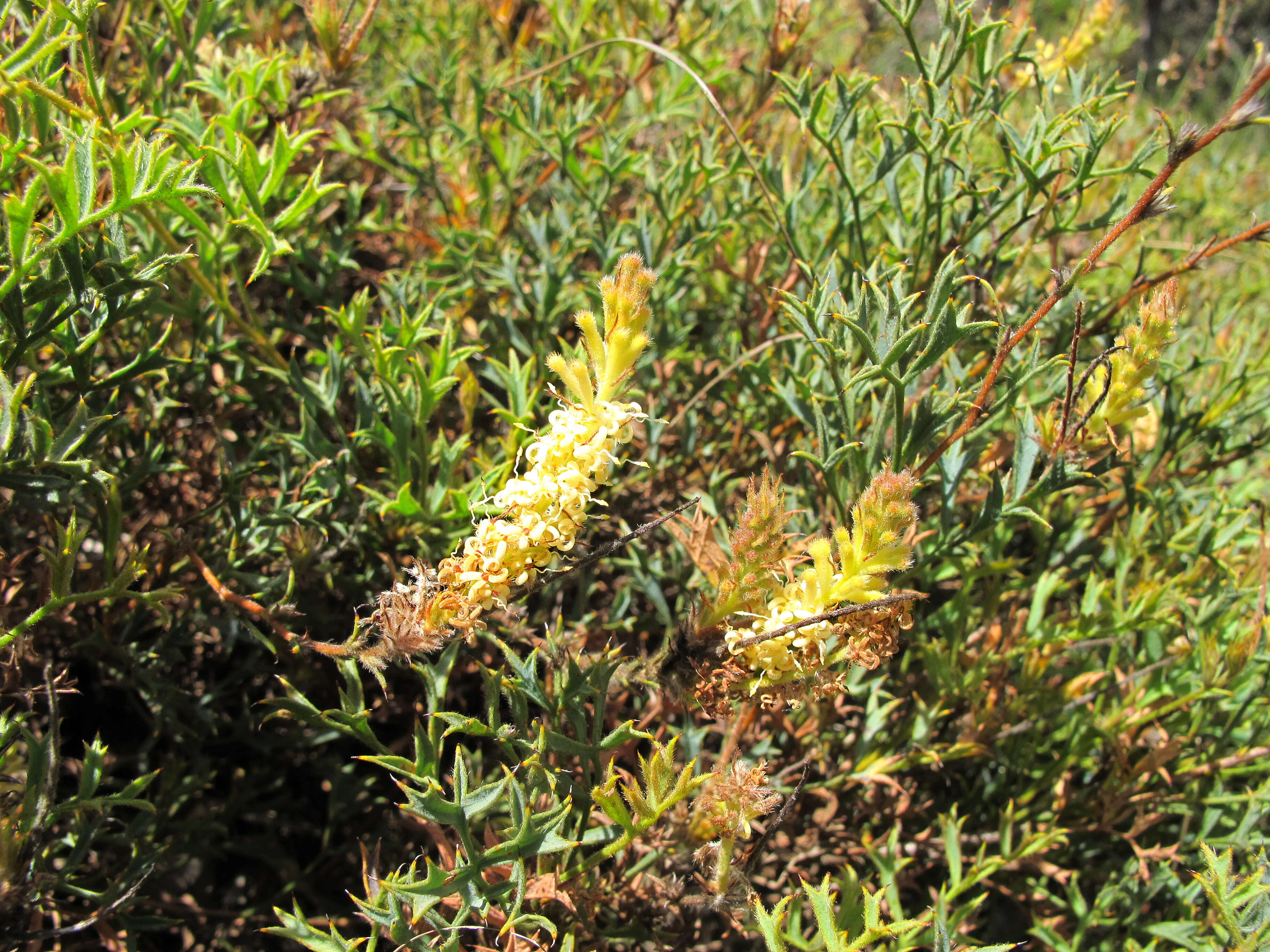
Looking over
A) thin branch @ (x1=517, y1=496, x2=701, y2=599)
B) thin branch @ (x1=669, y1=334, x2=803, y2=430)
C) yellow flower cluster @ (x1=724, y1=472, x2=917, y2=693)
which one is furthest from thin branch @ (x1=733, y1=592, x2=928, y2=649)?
thin branch @ (x1=669, y1=334, x2=803, y2=430)

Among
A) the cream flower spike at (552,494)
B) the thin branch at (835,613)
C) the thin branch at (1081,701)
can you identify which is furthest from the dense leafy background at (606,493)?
the thin branch at (835,613)

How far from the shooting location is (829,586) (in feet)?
3.52

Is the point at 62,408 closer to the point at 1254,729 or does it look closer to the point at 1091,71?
the point at 1254,729

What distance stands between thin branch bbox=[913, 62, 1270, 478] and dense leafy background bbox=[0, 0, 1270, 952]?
2.5 inches

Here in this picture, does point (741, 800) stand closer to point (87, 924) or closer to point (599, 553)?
point (599, 553)

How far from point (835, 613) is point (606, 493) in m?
0.82

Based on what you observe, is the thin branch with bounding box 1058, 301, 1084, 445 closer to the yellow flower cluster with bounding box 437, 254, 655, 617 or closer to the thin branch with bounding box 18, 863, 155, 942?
the yellow flower cluster with bounding box 437, 254, 655, 617

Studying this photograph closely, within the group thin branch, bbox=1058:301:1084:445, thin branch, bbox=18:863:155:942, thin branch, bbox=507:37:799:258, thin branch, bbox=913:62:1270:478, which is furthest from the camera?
thin branch, bbox=507:37:799:258

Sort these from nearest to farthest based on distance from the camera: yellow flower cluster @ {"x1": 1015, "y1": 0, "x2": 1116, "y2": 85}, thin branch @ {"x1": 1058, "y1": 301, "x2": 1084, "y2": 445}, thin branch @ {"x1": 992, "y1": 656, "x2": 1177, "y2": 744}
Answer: thin branch @ {"x1": 1058, "y1": 301, "x2": 1084, "y2": 445} → thin branch @ {"x1": 992, "y1": 656, "x2": 1177, "y2": 744} → yellow flower cluster @ {"x1": 1015, "y1": 0, "x2": 1116, "y2": 85}

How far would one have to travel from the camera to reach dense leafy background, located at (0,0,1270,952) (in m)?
1.29

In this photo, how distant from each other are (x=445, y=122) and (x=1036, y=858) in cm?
203

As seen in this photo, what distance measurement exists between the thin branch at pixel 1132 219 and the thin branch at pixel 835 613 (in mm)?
265

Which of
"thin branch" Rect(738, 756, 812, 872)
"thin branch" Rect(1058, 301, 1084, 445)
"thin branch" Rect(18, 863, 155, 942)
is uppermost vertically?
"thin branch" Rect(1058, 301, 1084, 445)

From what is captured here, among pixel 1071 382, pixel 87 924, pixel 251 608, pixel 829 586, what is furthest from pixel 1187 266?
pixel 87 924
